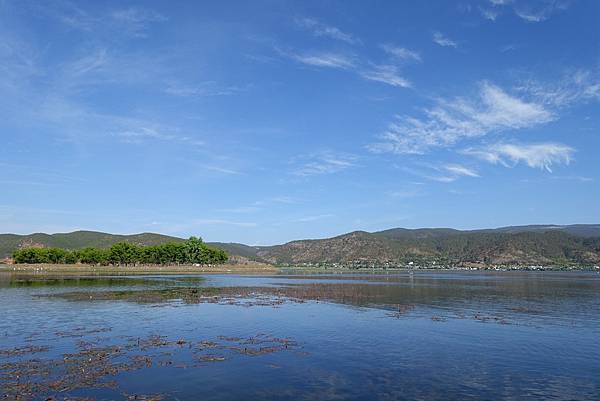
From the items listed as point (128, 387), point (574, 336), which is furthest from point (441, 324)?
point (128, 387)

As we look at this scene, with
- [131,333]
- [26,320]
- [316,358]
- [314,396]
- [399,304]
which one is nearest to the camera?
[314,396]

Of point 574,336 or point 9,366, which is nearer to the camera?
point 9,366

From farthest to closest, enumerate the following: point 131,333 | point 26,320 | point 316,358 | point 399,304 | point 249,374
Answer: point 399,304 → point 26,320 → point 131,333 → point 316,358 → point 249,374

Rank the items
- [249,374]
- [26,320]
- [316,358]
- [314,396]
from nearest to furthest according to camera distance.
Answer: [314,396]
[249,374]
[316,358]
[26,320]

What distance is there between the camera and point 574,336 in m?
38.4

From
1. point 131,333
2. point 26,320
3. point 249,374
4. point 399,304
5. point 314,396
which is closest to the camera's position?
point 314,396

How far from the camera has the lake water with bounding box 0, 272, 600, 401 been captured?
22.0 metres

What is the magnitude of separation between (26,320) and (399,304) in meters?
45.4

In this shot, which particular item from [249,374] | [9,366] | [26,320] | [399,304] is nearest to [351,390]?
[249,374]

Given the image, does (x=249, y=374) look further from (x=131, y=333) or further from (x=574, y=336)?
(x=574, y=336)

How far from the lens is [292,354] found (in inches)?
1195

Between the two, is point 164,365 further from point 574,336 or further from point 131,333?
point 574,336

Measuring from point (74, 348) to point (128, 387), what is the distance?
10.9 m

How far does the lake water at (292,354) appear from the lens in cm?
2203
